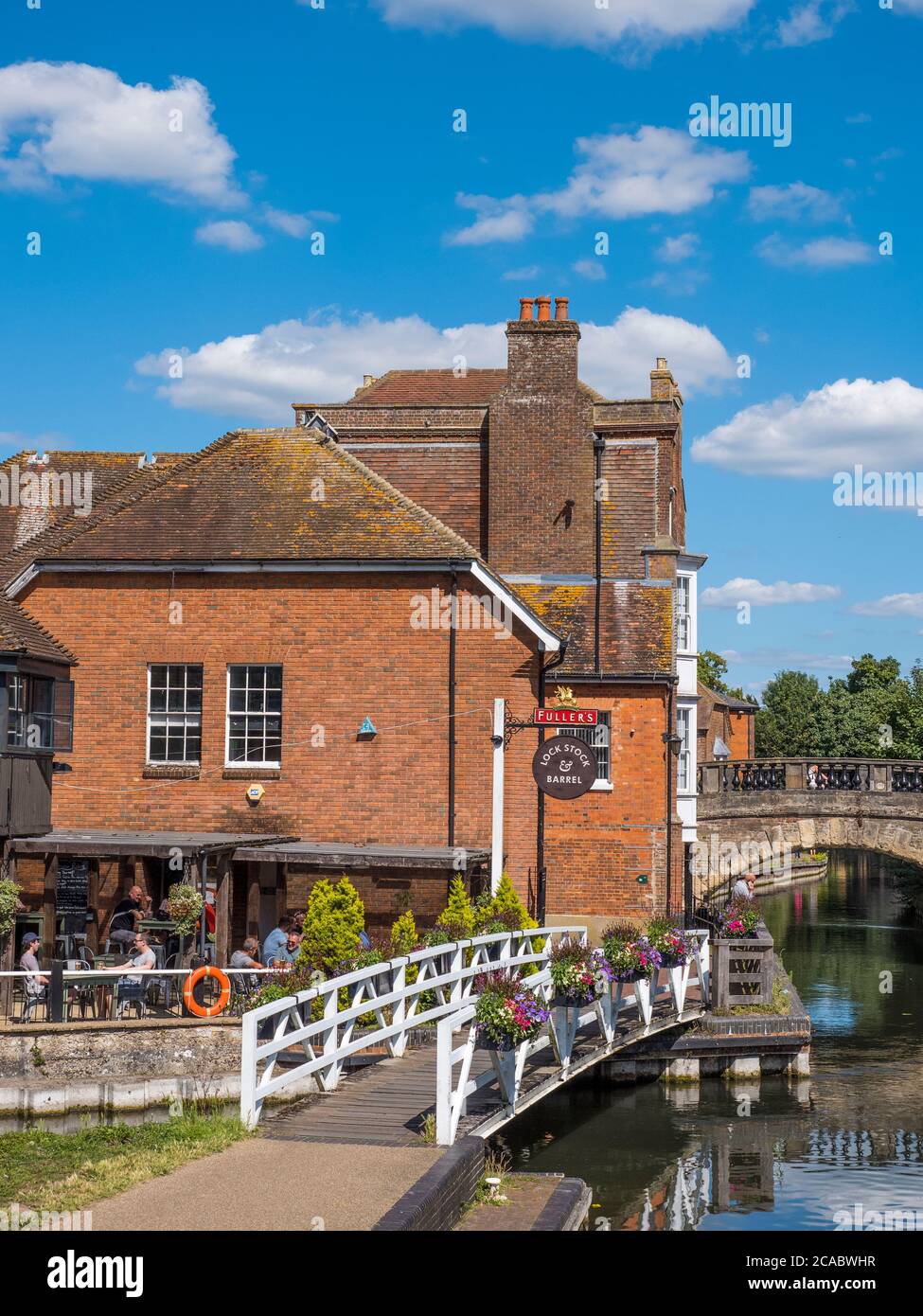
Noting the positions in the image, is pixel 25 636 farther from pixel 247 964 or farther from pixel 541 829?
pixel 541 829

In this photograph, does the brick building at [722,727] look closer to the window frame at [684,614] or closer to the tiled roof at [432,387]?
the tiled roof at [432,387]

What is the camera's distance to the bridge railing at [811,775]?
3669 centimetres

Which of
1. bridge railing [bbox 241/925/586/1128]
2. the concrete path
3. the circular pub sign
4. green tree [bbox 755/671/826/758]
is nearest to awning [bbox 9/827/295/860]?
bridge railing [bbox 241/925/586/1128]

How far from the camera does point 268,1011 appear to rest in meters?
13.2

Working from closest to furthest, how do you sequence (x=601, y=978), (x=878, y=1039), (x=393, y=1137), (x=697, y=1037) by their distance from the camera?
(x=393, y=1137)
(x=601, y=978)
(x=697, y=1037)
(x=878, y=1039)

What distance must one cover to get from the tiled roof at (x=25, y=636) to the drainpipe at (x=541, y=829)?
25.7 feet

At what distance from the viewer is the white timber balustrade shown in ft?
42.8

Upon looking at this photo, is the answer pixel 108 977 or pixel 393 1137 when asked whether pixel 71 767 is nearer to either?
pixel 108 977

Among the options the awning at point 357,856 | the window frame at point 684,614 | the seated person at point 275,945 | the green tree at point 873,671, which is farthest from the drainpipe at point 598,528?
the green tree at point 873,671

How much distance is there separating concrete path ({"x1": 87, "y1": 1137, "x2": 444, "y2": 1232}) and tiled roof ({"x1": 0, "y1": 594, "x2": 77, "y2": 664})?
1119 cm

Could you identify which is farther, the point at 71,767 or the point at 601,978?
the point at 71,767
